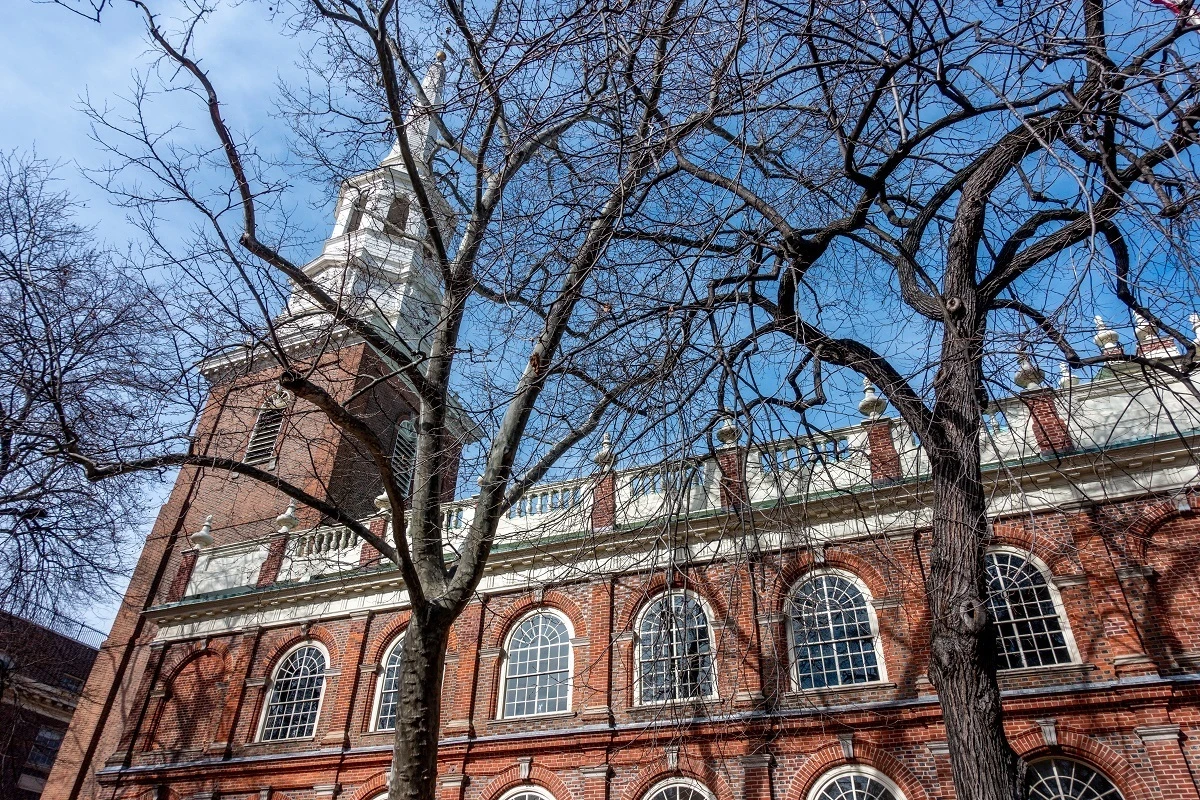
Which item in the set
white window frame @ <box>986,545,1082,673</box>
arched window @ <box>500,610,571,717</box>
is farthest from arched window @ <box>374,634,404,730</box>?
white window frame @ <box>986,545,1082,673</box>

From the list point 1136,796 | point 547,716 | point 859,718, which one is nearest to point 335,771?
point 547,716

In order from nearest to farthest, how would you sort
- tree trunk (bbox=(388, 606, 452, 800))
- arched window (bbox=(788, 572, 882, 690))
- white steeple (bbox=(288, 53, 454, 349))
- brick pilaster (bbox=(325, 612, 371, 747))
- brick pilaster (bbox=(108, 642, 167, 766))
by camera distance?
tree trunk (bbox=(388, 606, 452, 800)) < white steeple (bbox=(288, 53, 454, 349)) < arched window (bbox=(788, 572, 882, 690)) < brick pilaster (bbox=(325, 612, 371, 747)) < brick pilaster (bbox=(108, 642, 167, 766))

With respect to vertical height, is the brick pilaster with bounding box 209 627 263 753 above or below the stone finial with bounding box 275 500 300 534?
below

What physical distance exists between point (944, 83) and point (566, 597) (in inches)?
471

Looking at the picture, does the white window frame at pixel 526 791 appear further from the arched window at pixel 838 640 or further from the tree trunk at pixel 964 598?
the tree trunk at pixel 964 598

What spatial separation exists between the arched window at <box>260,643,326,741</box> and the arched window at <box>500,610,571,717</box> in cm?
436

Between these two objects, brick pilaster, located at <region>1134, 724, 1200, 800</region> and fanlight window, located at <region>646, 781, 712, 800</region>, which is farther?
fanlight window, located at <region>646, 781, 712, 800</region>

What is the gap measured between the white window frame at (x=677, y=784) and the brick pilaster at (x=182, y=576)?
12726mm

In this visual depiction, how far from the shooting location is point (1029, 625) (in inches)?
484

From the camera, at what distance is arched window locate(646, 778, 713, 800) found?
513 inches

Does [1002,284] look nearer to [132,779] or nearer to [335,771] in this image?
[335,771]

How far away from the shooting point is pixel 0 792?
24109 mm

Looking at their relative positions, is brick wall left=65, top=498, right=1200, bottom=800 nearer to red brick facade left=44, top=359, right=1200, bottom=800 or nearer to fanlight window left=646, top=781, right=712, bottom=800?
red brick facade left=44, top=359, right=1200, bottom=800

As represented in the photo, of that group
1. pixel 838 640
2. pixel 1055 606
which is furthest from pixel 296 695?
pixel 1055 606
